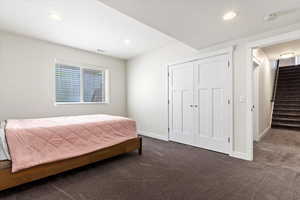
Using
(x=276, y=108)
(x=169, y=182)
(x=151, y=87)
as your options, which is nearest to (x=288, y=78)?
(x=276, y=108)

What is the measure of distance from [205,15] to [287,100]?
6.46m

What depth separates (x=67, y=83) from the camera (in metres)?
4.09

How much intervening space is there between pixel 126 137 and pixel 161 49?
8.57ft

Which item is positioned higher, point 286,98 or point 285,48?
point 285,48

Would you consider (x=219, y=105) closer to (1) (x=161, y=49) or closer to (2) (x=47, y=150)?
(1) (x=161, y=49)

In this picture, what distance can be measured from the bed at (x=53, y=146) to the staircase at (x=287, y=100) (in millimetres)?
5913

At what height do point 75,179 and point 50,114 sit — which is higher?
point 50,114

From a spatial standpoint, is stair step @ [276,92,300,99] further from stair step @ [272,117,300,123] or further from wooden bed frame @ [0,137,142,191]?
wooden bed frame @ [0,137,142,191]

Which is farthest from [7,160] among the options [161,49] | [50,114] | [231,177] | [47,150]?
[161,49]

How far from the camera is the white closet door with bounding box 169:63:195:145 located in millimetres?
3656

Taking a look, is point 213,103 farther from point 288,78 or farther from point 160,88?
point 288,78

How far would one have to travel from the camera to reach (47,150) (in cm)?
203

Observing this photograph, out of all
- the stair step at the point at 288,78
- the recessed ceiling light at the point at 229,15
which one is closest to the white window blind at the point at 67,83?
the recessed ceiling light at the point at 229,15

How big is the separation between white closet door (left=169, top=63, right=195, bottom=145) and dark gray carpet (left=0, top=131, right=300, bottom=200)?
1.00 meters
